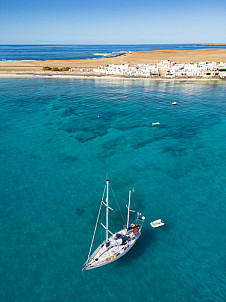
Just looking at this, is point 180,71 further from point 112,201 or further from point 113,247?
point 113,247

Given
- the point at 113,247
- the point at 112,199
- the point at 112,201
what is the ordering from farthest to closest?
the point at 112,199, the point at 112,201, the point at 113,247

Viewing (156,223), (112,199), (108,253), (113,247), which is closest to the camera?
(108,253)

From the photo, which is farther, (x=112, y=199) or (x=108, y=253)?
(x=112, y=199)

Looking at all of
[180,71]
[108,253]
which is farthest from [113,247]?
[180,71]

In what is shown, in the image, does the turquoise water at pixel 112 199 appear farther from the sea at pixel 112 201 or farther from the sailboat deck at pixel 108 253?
the sailboat deck at pixel 108 253

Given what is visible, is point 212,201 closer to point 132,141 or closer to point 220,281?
point 220,281

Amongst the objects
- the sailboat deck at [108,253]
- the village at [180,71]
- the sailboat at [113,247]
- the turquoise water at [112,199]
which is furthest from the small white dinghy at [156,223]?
the village at [180,71]
